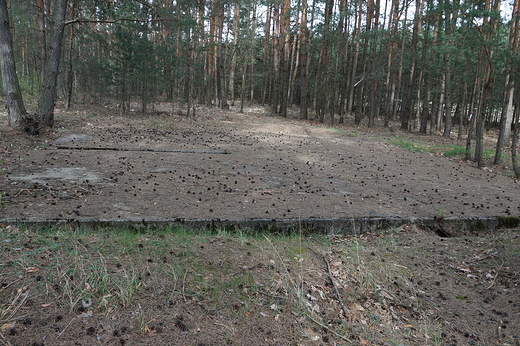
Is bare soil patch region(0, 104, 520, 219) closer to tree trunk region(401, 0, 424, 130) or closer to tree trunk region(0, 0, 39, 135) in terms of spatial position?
Answer: tree trunk region(0, 0, 39, 135)

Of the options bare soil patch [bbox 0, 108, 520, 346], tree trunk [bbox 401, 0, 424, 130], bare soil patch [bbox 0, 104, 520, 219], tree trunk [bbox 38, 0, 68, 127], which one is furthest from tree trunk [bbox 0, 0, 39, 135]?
tree trunk [bbox 401, 0, 424, 130]

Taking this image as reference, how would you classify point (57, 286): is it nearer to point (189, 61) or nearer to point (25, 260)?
point (25, 260)

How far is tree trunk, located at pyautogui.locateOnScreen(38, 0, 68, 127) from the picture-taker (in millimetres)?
10070

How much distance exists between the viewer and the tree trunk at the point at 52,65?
10.1 meters

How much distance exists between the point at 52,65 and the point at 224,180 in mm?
7582

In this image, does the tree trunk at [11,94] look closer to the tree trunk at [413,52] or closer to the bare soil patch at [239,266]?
the bare soil patch at [239,266]

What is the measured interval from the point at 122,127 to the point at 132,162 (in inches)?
272

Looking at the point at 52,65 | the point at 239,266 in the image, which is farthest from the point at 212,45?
the point at 239,266

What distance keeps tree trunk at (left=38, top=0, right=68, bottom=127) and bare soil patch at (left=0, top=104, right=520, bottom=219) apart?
633 millimetres

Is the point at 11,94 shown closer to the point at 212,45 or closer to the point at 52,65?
the point at 52,65

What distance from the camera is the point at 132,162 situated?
7258 millimetres

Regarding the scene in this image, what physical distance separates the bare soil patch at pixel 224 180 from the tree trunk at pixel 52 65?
0.63 m

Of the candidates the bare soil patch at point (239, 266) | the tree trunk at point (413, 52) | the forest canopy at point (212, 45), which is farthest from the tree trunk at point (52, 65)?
the tree trunk at point (413, 52)

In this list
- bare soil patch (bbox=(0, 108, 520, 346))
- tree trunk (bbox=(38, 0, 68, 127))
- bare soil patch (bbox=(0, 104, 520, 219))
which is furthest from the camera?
tree trunk (bbox=(38, 0, 68, 127))
